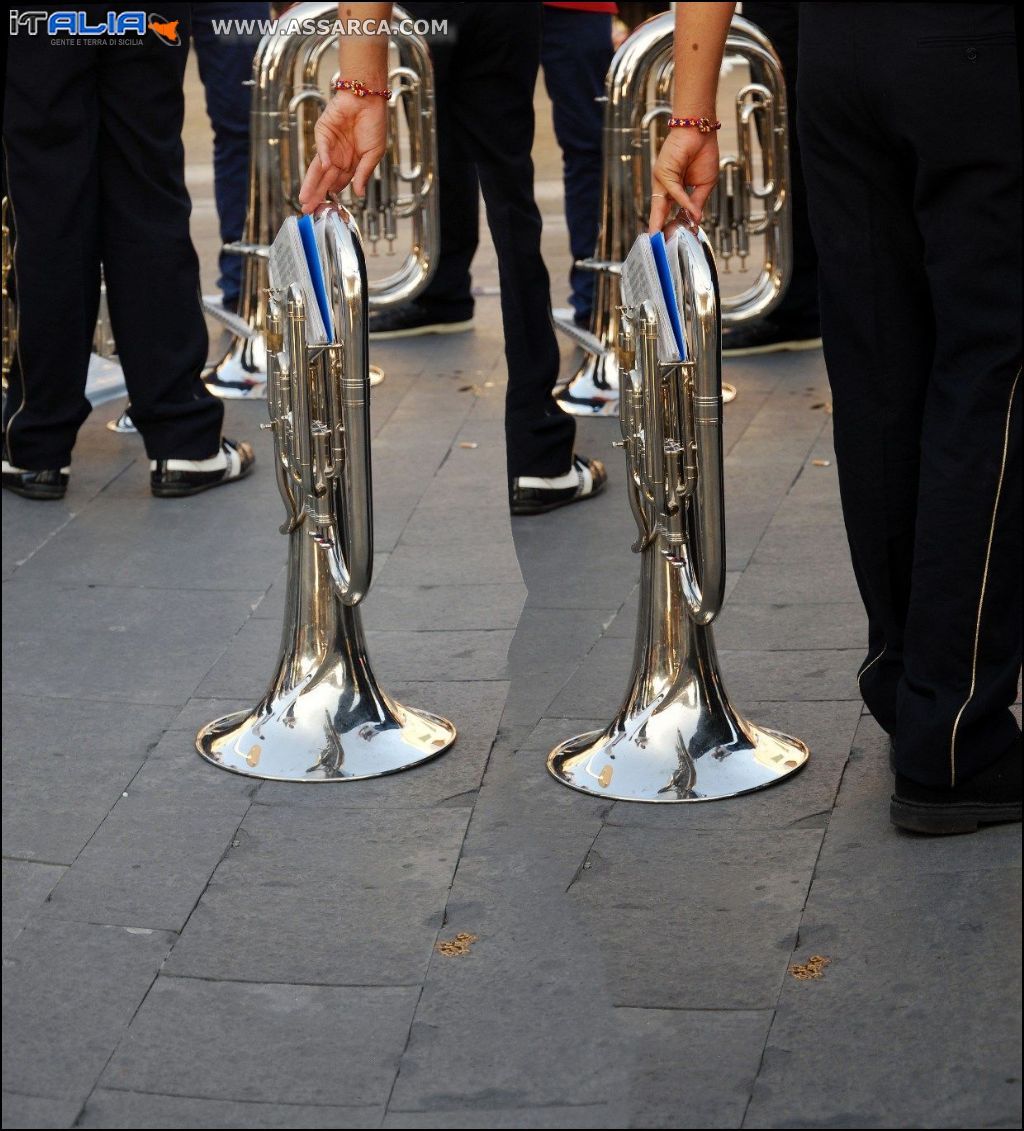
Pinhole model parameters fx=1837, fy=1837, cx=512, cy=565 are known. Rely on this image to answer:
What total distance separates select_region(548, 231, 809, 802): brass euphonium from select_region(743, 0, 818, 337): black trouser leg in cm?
244

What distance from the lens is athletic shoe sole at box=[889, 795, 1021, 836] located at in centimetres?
238

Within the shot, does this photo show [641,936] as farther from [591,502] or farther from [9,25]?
[9,25]

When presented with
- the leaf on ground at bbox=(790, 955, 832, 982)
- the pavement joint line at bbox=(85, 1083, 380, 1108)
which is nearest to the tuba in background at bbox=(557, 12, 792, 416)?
the leaf on ground at bbox=(790, 955, 832, 982)

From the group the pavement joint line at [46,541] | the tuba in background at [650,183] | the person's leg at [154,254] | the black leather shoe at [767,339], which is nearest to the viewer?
the pavement joint line at [46,541]

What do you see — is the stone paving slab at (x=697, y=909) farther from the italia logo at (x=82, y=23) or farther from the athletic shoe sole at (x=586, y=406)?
the athletic shoe sole at (x=586, y=406)

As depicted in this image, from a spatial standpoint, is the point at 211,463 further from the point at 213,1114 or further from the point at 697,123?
the point at 213,1114

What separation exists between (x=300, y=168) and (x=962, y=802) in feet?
9.81

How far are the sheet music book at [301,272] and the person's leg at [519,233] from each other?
1.19m

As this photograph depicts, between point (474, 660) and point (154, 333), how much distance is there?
1.33m

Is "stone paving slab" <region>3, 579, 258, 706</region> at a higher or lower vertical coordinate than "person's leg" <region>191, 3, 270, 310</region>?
lower

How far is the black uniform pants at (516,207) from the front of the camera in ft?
12.4

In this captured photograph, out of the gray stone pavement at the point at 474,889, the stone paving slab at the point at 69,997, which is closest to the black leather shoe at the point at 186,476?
the gray stone pavement at the point at 474,889

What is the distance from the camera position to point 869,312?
2.38 meters

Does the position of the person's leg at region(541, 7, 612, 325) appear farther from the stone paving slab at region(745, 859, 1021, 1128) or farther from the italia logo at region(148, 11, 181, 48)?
the stone paving slab at region(745, 859, 1021, 1128)
